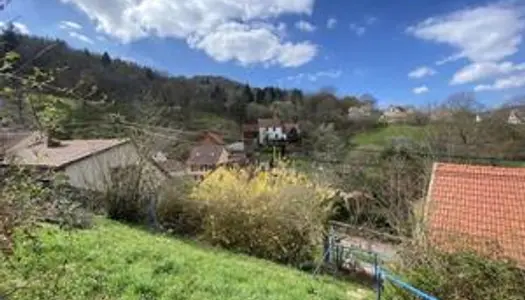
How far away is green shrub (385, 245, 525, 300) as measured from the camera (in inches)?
262

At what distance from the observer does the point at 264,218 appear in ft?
58.9

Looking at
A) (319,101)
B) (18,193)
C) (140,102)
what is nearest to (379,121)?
(319,101)

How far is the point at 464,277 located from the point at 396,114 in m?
41.7

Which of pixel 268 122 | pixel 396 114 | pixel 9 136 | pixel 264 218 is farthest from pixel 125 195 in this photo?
pixel 268 122

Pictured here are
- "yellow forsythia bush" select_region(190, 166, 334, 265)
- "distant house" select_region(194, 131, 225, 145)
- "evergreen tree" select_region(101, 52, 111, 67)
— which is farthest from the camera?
"distant house" select_region(194, 131, 225, 145)

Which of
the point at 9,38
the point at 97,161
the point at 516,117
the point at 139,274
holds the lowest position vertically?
the point at 139,274

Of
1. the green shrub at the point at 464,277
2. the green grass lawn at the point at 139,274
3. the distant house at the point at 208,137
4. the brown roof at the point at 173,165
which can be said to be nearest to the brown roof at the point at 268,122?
the distant house at the point at 208,137

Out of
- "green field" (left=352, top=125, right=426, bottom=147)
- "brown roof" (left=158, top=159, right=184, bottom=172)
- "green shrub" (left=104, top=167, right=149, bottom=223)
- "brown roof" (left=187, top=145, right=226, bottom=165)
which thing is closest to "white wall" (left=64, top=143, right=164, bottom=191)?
"green shrub" (left=104, top=167, right=149, bottom=223)

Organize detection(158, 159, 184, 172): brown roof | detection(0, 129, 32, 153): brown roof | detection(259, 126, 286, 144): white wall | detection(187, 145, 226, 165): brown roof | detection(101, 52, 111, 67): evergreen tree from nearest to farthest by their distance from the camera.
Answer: detection(0, 129, 32, 153): brown roof
detection(101, 52, 111, 67): evergreen tree
detection(158, 159, 184, 172): brown roof
detection(259, 126, 286, 144): white wall
detection(187, 145, 226, 165): brown roof

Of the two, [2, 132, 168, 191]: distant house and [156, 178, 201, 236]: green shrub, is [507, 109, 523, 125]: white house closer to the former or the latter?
[156, 178, 201, 236]: green shrub

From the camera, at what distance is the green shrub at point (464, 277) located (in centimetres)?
664

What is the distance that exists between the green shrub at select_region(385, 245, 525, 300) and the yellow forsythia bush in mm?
10301

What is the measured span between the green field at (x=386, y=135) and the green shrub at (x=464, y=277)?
30.3 m

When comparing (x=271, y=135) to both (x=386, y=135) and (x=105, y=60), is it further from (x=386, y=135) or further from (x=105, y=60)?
(x=105, y=60)
